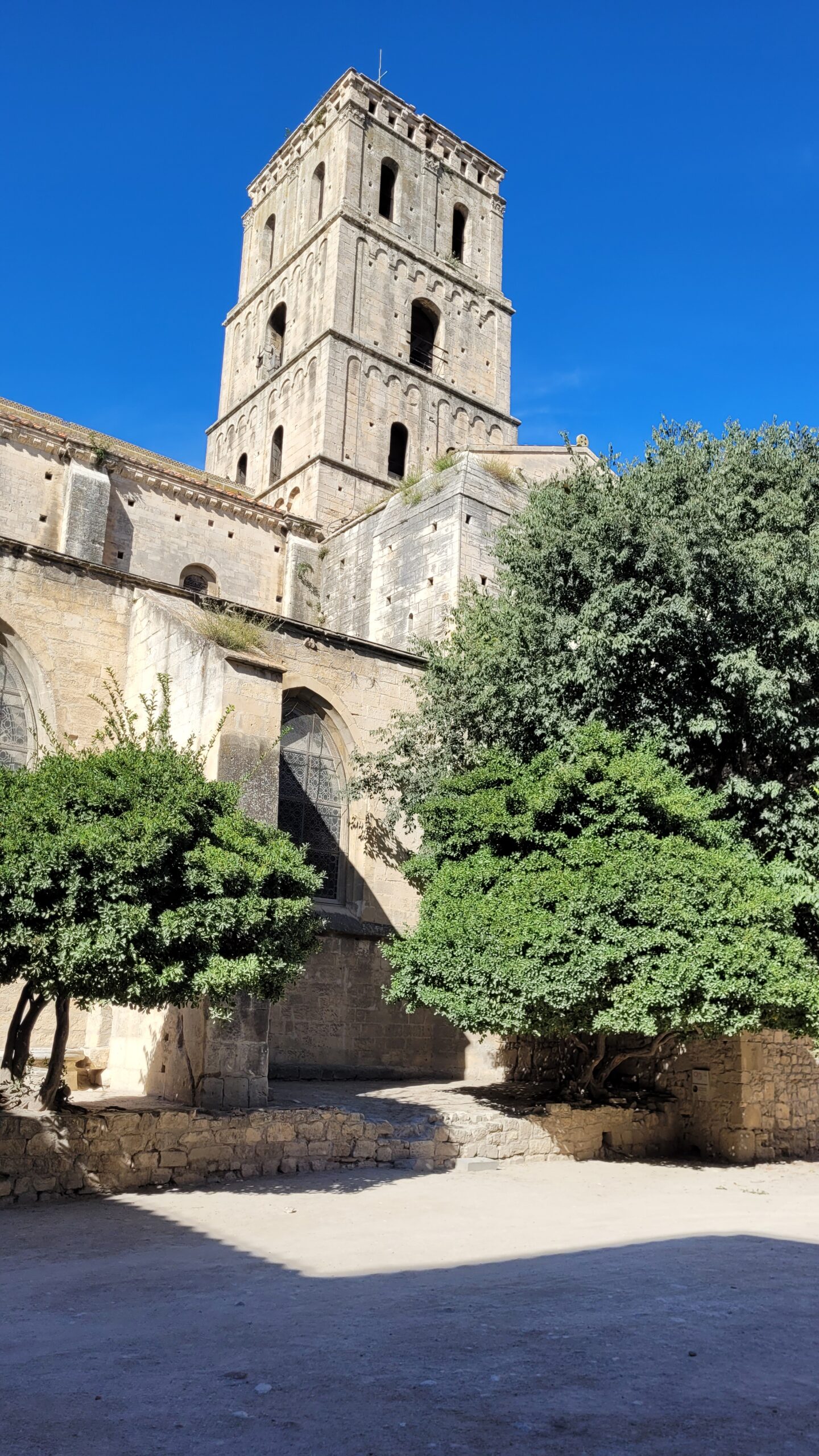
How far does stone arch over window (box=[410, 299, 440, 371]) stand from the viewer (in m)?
32.3

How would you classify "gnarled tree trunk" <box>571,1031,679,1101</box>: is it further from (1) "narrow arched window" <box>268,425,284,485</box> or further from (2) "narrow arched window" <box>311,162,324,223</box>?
(2) "narrow arched window" <box>311,162,324,223</box>

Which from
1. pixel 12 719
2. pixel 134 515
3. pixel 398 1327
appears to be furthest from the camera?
pixel 134 515

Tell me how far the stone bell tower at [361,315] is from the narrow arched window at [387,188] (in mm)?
49

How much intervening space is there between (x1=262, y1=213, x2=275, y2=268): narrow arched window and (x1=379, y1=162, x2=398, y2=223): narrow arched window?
13.0 ft

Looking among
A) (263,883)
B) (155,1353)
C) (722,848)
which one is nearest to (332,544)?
(722,848)

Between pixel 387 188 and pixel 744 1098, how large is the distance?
29.0 meters

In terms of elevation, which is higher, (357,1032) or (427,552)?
(427,552)

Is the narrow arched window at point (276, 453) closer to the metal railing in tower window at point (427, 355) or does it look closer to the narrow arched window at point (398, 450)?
the narrow arched window at point (398, 450)

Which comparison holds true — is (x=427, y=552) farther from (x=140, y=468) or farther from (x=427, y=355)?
(x=427, y=355)

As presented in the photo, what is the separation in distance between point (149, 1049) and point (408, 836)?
5.47 meters

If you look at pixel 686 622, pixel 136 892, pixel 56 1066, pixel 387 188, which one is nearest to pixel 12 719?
pixel 56 1066

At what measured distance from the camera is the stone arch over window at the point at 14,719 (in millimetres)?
13047

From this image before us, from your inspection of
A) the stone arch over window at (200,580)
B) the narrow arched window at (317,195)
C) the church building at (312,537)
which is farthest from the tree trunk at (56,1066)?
the narrow arched window at (317,195)

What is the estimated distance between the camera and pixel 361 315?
100 ft
